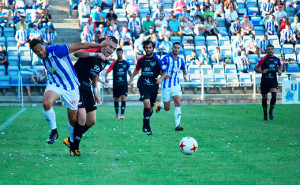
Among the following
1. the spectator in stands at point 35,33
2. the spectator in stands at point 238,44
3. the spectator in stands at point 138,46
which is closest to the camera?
the spectator in stands at point 35,33

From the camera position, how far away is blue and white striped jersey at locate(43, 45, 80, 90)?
7.93 m

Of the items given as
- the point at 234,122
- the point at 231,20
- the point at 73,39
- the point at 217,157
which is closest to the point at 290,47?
the point at 231,20

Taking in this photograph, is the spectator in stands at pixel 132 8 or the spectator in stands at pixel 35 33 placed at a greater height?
the spectator in stands at pixel 132 8

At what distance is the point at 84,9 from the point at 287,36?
10.9 metres

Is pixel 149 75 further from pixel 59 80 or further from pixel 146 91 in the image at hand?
pixel 59 80

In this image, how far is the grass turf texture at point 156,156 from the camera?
6.27m

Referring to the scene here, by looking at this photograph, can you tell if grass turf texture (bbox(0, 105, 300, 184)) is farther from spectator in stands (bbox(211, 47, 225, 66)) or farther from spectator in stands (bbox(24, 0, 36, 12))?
spectator in stands (bbox(24, 0, 36, 12))

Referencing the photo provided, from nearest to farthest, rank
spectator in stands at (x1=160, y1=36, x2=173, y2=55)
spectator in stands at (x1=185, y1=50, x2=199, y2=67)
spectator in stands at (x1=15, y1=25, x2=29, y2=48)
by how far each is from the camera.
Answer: spectator in stands at (x1=15, y1=25, x2=29, y2=48) → spectator in stands at (x1=160, y1=36, x2=173, y2=55) → spectator in stands at (x1=185, y1=50, x2=199, y2=67)

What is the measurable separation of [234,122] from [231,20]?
46.6 feet

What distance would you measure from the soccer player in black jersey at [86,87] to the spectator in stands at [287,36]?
19.6 meters

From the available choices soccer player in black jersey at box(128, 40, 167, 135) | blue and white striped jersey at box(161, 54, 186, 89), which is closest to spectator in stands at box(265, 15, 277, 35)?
blue and white striped jersey at box(161, 54, 186, 89)

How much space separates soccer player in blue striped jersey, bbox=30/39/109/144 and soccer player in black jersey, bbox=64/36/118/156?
27cm

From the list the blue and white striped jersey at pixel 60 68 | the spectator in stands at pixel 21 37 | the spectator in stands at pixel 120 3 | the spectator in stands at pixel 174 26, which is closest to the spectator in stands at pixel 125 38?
the spectator in stands at pixel 174 26

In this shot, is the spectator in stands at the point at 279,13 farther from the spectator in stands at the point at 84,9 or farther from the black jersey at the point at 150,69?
the black jersey at the point at 150,69
